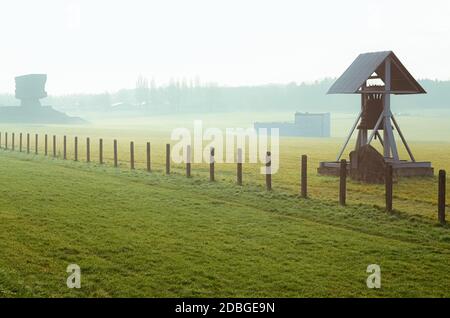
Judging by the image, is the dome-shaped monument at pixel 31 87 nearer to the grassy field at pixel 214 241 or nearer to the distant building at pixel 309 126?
the distant building at pixel 309 126

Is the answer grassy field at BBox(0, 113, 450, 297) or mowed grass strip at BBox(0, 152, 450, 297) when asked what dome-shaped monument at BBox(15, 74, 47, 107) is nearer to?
grassy field at BBox(0, 113, 450, 297)

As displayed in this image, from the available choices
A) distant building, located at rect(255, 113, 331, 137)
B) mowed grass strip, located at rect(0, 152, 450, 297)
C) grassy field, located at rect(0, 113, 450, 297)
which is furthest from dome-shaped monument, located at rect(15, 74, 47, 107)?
mowed grass strip, located at rect(0, 152, 450, 297)

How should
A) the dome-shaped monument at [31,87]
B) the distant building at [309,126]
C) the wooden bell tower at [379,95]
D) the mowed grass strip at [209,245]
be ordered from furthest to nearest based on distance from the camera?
1. the dome-shaped monument at [31,87]
2. the distant building at [309,126]
3. the wooden bell tower at [379,95]
4. the mowed grass strip at [209,245]

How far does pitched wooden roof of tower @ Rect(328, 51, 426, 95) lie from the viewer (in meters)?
27.6

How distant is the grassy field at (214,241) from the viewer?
9.13 metres

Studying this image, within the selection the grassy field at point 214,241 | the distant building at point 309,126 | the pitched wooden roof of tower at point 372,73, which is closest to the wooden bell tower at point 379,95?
the pitched wooden roof of tower at point 372,73

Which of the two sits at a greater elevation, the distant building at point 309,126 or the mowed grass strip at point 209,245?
the distant building at point 309,126

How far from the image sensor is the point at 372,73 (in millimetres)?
27578

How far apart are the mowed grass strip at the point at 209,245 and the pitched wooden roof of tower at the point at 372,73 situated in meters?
10.4
